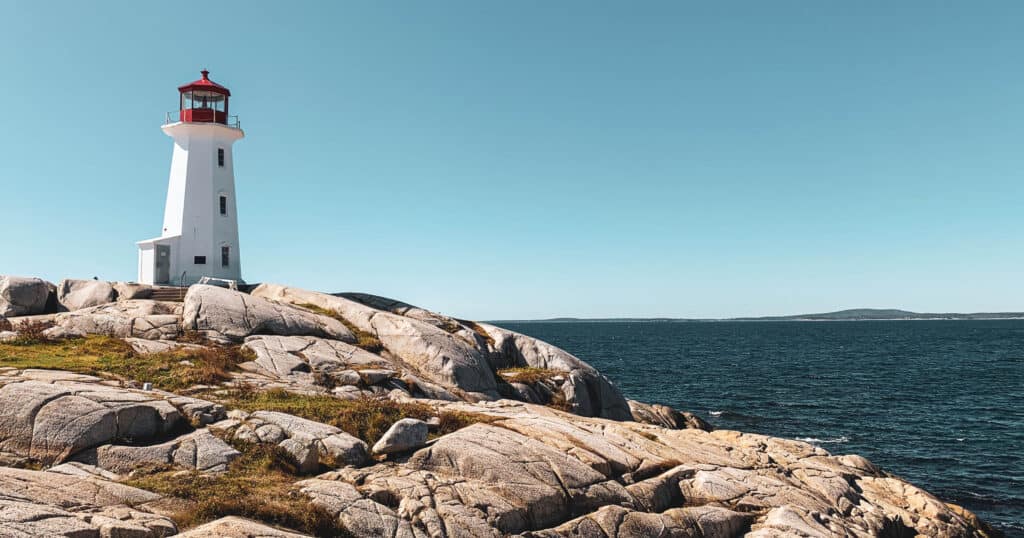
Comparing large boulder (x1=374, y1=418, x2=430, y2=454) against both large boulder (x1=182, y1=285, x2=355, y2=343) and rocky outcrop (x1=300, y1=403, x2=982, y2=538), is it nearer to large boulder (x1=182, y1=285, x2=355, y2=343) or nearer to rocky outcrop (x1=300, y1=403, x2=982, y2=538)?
rocky outcrop (x1=300, y1=403, x2=982, y2=538)

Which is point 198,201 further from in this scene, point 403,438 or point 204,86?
point 403,438

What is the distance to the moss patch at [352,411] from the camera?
18.9 meters

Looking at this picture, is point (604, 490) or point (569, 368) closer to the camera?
point (604, 490)

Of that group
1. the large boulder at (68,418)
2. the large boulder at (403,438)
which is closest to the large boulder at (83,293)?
the large boulder at (68,418)

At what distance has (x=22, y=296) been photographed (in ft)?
113

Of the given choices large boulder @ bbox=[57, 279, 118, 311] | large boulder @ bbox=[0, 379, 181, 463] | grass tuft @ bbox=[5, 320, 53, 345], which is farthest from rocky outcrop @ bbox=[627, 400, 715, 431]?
large boulder @ bbox=[57, 279, 118, 311]

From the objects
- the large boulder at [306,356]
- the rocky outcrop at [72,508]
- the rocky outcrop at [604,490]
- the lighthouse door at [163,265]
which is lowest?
the rocky outcrop at [604,490]

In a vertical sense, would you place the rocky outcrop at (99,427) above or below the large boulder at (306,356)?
below

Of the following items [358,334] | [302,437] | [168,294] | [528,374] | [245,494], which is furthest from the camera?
[168,294]

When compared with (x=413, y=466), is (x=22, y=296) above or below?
above

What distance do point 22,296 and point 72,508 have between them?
29.2m

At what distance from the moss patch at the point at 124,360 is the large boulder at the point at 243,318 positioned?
2.59m

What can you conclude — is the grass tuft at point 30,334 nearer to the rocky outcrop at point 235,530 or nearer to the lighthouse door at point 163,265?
the lighthouse door at point 163,265

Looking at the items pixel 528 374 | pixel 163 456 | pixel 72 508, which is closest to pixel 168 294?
pixel 528 374
